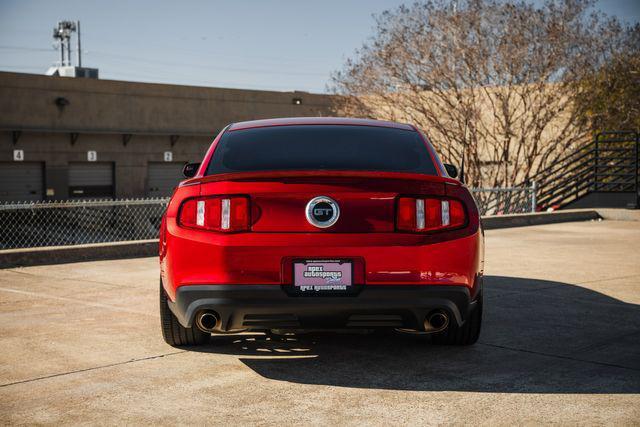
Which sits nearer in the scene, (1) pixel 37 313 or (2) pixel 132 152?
(1) pixel 37 313

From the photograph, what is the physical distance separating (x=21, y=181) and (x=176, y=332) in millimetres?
31651

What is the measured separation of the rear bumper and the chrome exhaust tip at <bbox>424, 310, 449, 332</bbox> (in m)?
0.04

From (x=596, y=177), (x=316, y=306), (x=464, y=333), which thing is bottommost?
(x=464, y=333)

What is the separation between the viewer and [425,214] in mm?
4859

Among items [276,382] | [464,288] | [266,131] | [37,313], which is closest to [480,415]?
[464,288]

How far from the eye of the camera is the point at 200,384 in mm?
4809

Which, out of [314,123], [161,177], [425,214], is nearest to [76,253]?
[314,123]

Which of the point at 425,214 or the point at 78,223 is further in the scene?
the point at 78,223

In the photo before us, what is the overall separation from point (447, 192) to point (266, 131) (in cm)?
152

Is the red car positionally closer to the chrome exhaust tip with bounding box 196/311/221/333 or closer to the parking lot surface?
the chrome exhaust tip with bounding box 196/311/221/333

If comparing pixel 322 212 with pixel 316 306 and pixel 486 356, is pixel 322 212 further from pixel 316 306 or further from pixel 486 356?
pixel 486 356

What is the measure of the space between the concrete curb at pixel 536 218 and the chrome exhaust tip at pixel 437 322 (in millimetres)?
12231

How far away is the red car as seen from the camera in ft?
15.4

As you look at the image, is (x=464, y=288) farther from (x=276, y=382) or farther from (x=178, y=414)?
(x=178, y=414)
